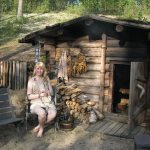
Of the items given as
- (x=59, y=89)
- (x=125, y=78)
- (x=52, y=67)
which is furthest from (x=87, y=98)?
(x=125, y=78)

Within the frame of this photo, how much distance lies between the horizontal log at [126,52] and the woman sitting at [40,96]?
2.38 m

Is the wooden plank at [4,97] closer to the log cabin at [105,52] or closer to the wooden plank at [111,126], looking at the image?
the log cabin at [105,52]

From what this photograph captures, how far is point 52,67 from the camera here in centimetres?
1126

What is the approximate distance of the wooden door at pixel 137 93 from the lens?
27.9 ft

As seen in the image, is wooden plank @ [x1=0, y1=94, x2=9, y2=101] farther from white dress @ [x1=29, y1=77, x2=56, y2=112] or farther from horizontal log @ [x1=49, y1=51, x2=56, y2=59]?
horizontal log @ [x1=49, y1=51, x2=56, y2=59]

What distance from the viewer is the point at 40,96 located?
336 inches

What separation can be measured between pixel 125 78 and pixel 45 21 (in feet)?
55.9

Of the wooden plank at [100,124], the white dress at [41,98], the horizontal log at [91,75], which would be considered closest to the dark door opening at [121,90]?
the horizontal log at [91,75]

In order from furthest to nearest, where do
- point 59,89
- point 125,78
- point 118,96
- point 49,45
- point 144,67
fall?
point 125,78 < point 118,96 < point 49,45 < point 59,89 < point 144,67

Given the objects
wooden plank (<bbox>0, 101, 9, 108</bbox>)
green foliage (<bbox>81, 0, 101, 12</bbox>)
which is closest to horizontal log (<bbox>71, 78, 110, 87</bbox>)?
wooden plank (<bbox>0, 101, 9, 108</bbox>)

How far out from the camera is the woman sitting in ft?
27.3

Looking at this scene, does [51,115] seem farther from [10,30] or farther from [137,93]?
[10,30]

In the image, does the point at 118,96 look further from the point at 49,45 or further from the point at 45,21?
the point at 45,21

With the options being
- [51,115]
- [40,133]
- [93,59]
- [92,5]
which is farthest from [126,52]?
[92,5]
